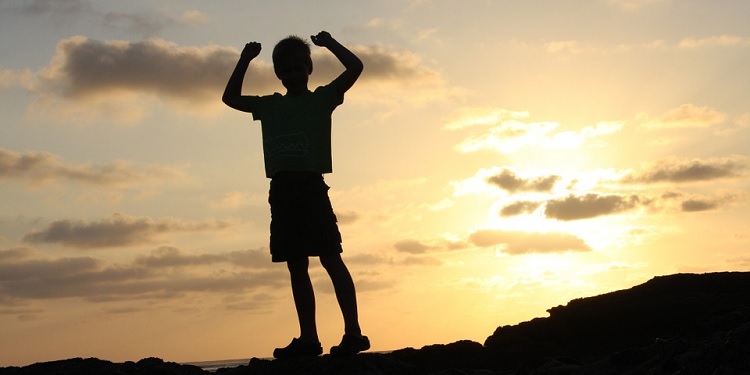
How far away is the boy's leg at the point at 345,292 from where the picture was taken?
710 centimetres

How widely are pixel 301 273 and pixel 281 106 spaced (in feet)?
4.59

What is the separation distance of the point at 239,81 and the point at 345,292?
83.6 inches

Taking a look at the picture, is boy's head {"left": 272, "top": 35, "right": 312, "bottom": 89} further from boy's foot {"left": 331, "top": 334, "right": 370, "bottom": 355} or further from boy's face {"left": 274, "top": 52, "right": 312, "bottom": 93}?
boy's foot {"left": 331, "top": 334, "right": 370, "bottom": 355}

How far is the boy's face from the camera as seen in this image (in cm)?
732

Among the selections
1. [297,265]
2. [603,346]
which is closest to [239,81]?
[297,265]

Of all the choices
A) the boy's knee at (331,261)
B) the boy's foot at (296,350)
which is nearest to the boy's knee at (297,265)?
the boy's knee at (331,261)

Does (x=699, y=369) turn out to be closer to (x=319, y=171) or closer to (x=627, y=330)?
(x=319, y=171)

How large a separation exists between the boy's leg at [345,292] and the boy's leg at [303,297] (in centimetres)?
27

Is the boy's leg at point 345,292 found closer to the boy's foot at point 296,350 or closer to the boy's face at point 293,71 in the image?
the boy's foot at point 296,350

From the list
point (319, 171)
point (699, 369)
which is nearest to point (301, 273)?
point (319, 171)

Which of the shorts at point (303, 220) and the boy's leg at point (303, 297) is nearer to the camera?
the shorts at point (303, 220)

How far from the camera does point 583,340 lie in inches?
650

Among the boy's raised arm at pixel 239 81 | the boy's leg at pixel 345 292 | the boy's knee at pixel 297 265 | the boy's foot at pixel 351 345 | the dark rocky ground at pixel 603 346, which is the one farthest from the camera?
the boy's raised arm at pixel 239 81

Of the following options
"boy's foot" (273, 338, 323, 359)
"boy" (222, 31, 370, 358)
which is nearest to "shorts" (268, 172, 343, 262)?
"boy" (222, 31, 370, 358)
